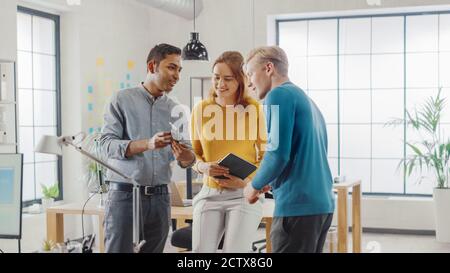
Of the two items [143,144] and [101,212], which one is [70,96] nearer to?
[101,212]

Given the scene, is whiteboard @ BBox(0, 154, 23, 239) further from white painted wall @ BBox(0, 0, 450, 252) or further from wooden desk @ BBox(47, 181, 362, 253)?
white painted wall @ BBox(0, 0, 450, 252)

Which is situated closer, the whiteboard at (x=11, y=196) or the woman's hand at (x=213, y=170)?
the whiteboard at (x=11, y=196)

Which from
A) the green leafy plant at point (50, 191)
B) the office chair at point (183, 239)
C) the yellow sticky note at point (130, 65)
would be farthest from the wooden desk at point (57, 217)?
the yellow sticky note at point (130, 65)

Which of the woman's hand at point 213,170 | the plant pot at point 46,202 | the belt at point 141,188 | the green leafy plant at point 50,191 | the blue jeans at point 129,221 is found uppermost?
the woman's hand at point 213,170

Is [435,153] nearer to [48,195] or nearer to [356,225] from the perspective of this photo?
[356,225]

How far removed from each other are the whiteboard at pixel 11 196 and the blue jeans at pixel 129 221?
629 millimetres

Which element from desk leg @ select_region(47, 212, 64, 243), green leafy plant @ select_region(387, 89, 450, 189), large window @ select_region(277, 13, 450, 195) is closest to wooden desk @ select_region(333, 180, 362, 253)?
green leafy plant @ select_region(387, 89, 450, 189)

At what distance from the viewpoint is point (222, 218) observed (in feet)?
8.16

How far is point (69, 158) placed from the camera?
596 centimetres

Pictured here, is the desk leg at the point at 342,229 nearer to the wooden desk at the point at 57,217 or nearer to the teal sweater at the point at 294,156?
the wooden desk at the point at 57,217

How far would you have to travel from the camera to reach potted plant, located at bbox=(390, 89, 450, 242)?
5.85m

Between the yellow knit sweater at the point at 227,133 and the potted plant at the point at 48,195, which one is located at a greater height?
the yellow knit sweater at the point at 227,133

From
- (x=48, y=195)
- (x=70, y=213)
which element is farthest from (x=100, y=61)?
(x=70, y=213)

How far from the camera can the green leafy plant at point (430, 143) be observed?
601 cm
